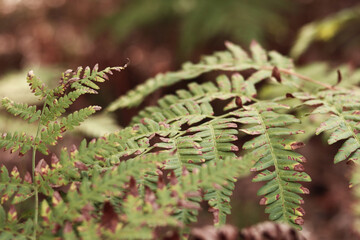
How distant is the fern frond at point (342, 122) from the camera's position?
44.3 inches

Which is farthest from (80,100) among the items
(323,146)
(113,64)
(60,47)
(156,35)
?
(323,146)

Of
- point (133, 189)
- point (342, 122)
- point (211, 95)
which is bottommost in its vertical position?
point (133, 189)

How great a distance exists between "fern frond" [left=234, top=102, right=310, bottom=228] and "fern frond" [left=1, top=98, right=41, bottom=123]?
648 millimetres

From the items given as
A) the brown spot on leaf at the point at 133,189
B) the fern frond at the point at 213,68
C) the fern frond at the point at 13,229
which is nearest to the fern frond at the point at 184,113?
the fern frond at the point at 213,68

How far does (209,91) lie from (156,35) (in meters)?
4.54

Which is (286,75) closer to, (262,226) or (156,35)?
(262,226)

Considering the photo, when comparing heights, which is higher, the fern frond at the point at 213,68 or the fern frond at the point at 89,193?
the fern frond at the point at 213,68

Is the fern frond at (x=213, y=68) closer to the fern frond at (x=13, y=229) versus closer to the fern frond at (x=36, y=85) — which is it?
the fern frond at (x=36, y=85)

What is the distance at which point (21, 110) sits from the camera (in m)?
1.09

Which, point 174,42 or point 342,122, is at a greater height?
point 174,42

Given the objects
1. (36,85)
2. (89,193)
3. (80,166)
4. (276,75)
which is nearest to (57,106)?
(36,85)

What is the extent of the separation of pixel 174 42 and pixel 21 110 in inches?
185

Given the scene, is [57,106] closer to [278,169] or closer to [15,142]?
[15,142]

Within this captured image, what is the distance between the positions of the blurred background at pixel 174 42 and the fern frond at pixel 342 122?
116 centimetres
